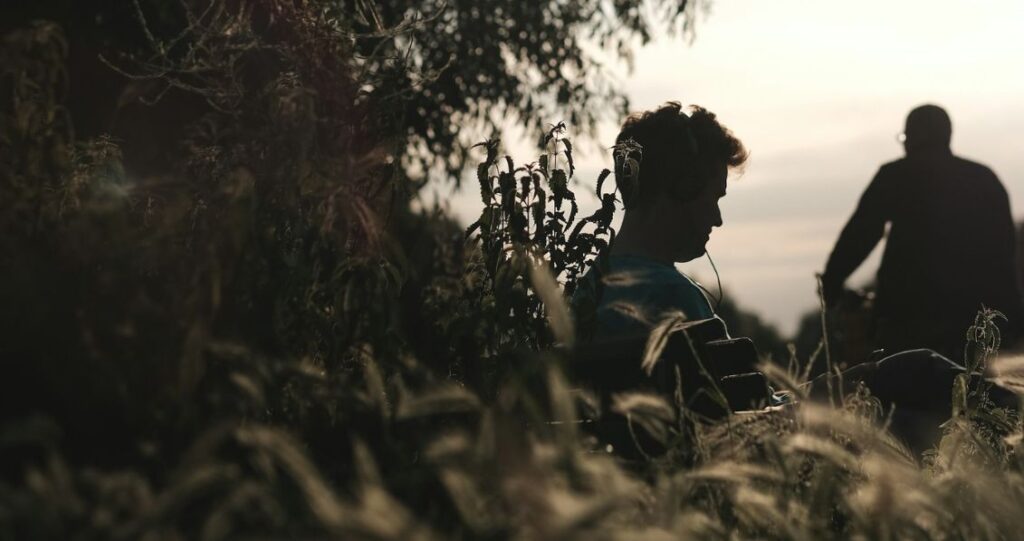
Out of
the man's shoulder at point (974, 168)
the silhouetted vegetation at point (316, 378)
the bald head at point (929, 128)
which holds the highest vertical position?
the bald head at point (929, 128)

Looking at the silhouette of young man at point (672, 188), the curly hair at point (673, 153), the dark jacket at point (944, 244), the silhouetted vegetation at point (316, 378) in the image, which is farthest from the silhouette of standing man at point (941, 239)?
the silhouetted vegetation at point (316, 378)

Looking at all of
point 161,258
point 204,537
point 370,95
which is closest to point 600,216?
point 370,95

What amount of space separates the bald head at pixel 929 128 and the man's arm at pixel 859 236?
27 centimetres

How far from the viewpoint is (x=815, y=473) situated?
2594 millimetres

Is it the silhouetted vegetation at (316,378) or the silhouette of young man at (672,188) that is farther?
the silhouette of young man at (672,188)

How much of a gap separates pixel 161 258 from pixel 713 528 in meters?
1.09

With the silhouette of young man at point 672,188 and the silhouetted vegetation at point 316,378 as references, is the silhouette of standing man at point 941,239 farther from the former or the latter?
the silhouetted vegetation at point 316,378

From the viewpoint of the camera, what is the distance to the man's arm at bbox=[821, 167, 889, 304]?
24.5 feet

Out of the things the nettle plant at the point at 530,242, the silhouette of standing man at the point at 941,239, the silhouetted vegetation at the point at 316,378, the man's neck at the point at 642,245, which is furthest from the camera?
the silhouette of standing man at the point at 941,239

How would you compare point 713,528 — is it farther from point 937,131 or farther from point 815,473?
point 937,131

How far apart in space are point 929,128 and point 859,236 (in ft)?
2.41

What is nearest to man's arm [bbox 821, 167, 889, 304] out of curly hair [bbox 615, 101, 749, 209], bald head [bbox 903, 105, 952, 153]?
bald head [bbox 903, 105, 952, 153]

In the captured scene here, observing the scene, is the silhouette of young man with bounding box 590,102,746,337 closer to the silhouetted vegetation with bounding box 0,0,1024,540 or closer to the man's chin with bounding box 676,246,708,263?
the man's chin with bounding box 676,246,708,263

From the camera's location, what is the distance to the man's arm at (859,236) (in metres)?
7.47
